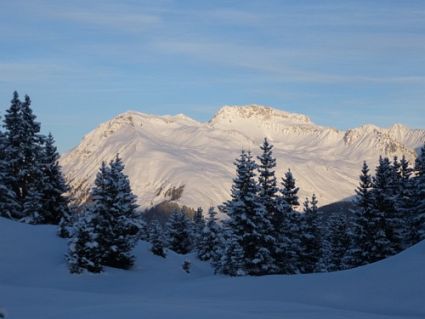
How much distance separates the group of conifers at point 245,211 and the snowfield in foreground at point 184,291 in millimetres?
2468

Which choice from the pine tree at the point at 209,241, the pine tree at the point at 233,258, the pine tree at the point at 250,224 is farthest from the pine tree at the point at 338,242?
the pine tree at the point at 233,258

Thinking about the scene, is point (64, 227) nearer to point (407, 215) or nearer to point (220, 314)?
point (220, 314)

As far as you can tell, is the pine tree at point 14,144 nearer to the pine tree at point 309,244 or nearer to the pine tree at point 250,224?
the pine tree at point 250,224

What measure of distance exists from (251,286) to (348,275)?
3471mm

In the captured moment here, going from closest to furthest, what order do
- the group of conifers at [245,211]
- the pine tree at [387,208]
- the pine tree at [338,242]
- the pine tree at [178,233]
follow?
the group of conifers at [245,211], the pine tree at [387,208], the pine tree at [338,242], the pine tree at [178,233]

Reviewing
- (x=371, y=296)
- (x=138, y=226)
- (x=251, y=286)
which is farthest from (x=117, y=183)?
(x=371, y=296)

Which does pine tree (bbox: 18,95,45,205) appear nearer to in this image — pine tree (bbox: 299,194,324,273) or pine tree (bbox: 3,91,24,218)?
pine tree (bbox: 3,91,24,218)

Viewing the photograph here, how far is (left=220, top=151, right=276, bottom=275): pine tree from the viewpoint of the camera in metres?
35.3

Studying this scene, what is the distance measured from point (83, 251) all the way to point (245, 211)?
1180 cm

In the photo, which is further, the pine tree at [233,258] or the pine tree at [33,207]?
the pine tree at [33,207]

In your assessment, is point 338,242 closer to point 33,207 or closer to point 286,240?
point 286,240

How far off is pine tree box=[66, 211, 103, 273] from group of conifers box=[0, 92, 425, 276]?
2.62 ft

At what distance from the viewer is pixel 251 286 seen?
20.1 meters

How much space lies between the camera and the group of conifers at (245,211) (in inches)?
1191
